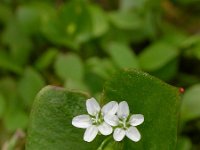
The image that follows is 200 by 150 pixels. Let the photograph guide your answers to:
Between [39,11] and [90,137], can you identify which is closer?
[90,137]

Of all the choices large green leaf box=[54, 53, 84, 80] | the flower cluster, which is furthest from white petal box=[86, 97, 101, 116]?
large green leaf box=[54, 53, 84, 80]

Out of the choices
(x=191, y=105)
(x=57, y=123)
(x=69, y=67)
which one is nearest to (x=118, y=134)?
(x=57, y=123)

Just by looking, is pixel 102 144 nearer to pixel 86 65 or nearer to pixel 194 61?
pixel 86 65

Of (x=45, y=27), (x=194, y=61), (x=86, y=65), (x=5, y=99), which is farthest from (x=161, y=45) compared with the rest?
(x=5, y=99)

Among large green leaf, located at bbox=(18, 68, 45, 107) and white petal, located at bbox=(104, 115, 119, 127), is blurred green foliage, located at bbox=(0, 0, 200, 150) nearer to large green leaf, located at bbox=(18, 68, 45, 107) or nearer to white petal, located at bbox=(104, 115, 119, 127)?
large green leaf, located at bbox=(18, 68, 45, 107)

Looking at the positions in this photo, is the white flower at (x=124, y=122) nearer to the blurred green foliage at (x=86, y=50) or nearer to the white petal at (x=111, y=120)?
the white petal at (x=111, y=120)

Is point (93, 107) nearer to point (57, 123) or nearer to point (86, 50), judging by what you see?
point (57, 123)
